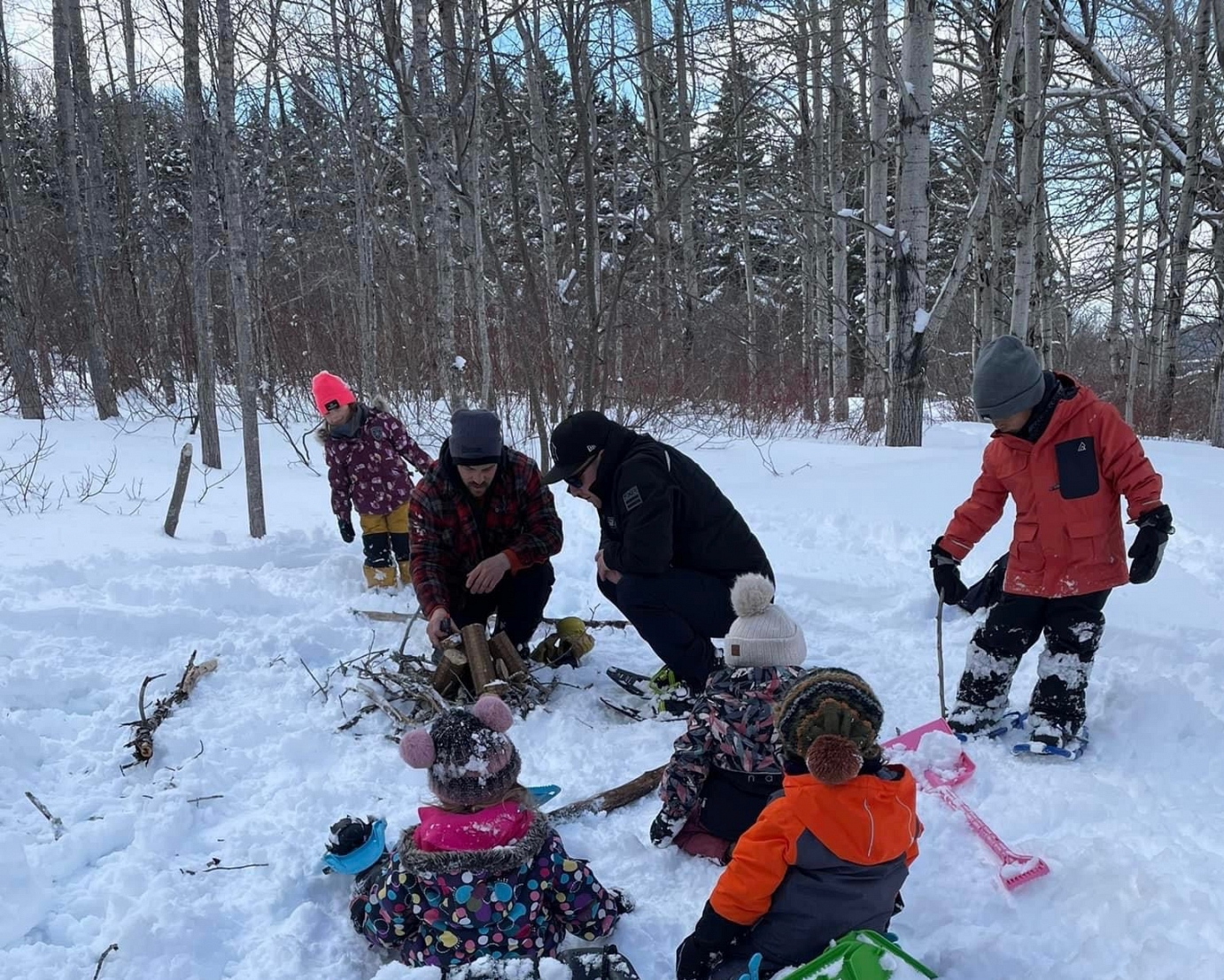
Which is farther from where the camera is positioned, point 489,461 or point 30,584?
point 30,584

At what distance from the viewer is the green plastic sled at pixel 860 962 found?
166 cm

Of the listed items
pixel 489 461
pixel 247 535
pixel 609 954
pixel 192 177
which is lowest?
pixel 609 954

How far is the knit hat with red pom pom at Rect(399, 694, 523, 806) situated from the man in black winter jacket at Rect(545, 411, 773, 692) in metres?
1.42

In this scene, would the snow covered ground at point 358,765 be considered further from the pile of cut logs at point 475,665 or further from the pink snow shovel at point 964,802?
the pile of cut logs at point 475,665

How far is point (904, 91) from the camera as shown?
725 cm

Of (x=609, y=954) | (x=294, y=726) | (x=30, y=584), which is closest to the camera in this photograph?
(x=609, y=954)

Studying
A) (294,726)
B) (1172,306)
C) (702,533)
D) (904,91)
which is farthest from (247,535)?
(1172,306)

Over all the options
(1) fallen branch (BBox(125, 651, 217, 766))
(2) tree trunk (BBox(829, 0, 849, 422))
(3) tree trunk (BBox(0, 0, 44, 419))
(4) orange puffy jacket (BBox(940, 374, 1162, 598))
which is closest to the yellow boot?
(1) fallen branch (BBox(125, 651, 217, 766))

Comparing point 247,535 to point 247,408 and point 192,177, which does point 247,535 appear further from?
point 192,177

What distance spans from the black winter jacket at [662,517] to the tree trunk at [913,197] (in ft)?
16.3

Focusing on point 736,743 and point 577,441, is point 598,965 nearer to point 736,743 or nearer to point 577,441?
point 736,743

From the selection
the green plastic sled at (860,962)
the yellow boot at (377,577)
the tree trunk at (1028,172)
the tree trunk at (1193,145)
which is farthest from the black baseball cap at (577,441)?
the tree trunk at (1193,145)

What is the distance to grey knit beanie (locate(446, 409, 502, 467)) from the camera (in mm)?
3650

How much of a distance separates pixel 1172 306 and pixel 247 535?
43.7ft
